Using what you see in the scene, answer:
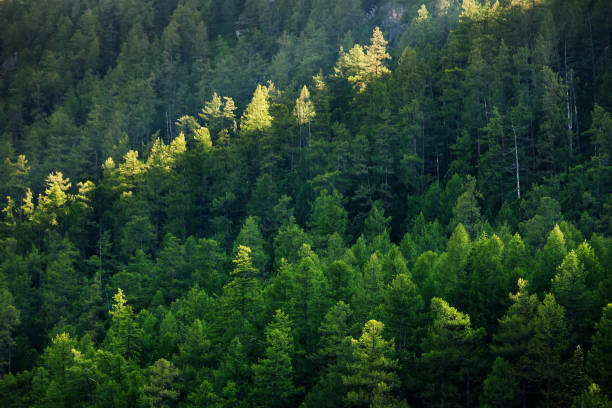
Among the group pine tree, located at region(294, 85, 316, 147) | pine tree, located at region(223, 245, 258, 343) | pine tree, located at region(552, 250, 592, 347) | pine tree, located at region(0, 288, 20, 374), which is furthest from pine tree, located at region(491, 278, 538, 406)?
pine tree, located at region(0, 288, 20, 374)

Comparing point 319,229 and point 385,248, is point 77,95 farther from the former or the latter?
point 385,248

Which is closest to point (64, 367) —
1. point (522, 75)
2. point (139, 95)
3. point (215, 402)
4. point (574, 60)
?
point (215, 402)

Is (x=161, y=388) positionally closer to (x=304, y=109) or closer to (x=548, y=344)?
(x=548, y=344)

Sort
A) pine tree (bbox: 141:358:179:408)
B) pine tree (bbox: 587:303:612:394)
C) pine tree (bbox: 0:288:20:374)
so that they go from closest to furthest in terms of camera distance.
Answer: pine tree (bbox: 587:303:612:394) → pine tree (bbox: 141:358:179:408) → pine tree (bbox: 0:288:20:374)

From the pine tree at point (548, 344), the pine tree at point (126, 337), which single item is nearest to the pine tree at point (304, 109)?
the pine tree at point (126, 337)

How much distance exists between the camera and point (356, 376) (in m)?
34.4

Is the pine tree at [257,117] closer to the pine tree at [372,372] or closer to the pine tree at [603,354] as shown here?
the pine tree at [372,372]

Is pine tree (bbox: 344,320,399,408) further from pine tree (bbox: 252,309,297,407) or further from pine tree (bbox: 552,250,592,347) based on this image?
pine tree (bbox: 552,250,592,347)

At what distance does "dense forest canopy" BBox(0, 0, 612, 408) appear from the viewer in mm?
34906

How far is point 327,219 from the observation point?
58219mm

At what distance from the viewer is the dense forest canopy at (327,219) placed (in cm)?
3491

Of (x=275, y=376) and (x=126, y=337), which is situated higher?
(x=126, y=337)

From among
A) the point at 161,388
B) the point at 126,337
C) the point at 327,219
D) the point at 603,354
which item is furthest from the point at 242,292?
the point at 603,354

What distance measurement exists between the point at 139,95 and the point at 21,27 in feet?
183
